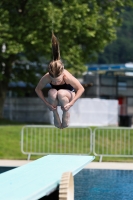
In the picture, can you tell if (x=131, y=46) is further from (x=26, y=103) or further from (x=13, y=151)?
(x=13, y=151)

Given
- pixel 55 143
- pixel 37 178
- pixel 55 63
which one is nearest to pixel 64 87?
pixel 55 63

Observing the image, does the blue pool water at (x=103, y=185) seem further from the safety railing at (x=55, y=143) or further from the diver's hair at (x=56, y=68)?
the safety railing at (x=55, y=143)

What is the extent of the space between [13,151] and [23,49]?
10024 millimetres

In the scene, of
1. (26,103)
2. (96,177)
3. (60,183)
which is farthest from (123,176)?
(26,103)

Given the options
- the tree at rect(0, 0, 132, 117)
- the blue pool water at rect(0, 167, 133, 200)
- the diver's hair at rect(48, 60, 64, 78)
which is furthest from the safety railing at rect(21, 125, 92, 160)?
the diver's hair at rect(48, 60, 64, 78)

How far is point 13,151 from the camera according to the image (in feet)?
75.7

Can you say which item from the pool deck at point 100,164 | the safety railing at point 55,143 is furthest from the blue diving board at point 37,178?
the safety railing at point 55,143

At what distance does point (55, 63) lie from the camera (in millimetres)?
10477

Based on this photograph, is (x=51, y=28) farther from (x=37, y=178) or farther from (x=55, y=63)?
(x=37, y=178)

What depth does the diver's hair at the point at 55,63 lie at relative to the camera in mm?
10422

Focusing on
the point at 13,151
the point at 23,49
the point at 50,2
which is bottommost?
the point at 13,151

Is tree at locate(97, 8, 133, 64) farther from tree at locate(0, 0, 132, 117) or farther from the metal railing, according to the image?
the metal railing

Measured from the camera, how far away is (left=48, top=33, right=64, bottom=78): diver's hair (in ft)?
34.2

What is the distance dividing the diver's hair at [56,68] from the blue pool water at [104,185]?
279cm
